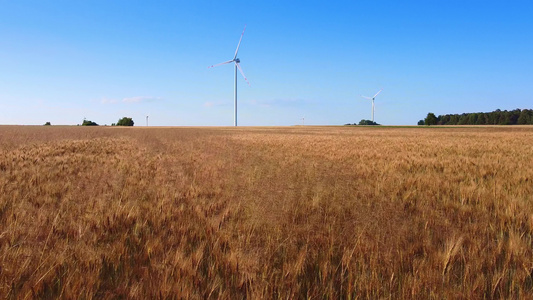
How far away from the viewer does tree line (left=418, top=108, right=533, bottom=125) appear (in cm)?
11544

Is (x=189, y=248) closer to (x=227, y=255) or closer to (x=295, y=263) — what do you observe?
(x=227, y=255)

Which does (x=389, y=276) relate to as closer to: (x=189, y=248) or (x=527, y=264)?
(x=527, y=264)

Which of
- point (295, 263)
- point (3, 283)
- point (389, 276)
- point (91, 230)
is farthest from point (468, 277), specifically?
point (91, 230)

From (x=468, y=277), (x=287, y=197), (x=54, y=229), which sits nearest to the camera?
(x=468, y=277)

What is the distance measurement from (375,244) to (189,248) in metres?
1.86

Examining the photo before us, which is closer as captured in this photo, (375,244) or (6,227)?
(375,244)

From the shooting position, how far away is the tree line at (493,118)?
11544 centimetres

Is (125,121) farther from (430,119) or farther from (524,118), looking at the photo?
(524,118)

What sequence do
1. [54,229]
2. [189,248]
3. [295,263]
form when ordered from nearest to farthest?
[295,263]
[189,248]
[54,229]

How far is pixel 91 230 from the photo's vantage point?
3.17 metres

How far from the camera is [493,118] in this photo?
123 m

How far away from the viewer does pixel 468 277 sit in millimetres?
2199

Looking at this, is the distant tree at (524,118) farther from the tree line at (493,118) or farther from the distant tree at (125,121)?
the distant tree at (125,121)

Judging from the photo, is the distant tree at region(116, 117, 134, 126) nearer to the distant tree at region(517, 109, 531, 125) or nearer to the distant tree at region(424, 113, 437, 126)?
the distant tree at region(424, 113, 437, 126)
